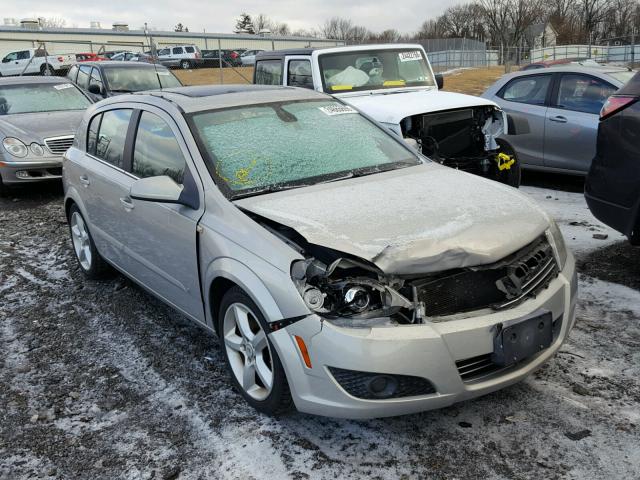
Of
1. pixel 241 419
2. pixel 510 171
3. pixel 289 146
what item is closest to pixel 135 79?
pixel 510 171

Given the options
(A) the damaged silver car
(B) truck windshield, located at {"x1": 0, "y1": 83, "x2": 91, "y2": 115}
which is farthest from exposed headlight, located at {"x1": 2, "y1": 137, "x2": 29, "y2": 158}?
(A) the damaged silver car

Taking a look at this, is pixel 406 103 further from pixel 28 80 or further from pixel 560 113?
pixel 28 80

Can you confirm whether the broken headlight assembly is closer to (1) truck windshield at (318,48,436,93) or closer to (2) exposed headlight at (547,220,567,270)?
(2) exposed headlight at (547,220,567,270)

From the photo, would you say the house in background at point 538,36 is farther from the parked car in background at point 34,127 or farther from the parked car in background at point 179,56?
the parked car in background at point 34,127

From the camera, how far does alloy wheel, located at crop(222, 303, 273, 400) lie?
308 cm

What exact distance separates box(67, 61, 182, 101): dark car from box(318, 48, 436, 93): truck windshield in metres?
5.24

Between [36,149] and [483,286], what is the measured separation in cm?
747

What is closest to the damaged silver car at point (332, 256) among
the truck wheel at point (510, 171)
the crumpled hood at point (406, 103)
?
the crumpled hood at point (406, 103)

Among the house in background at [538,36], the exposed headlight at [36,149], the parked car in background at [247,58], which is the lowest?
the exposed headlight at [36,149]

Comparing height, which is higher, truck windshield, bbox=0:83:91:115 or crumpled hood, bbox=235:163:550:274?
truck windshield, bbox=0:83:91:115

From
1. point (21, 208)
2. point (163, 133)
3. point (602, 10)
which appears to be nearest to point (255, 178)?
point (163, 133)

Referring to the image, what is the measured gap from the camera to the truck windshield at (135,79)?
485 inches

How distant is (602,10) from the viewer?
71188mm

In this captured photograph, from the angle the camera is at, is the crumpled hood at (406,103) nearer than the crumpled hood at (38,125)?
Yes
